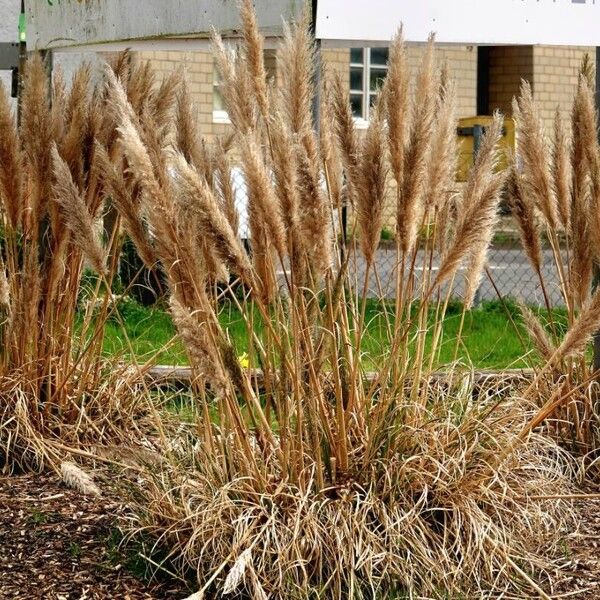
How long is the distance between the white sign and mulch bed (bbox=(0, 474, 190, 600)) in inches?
73.8

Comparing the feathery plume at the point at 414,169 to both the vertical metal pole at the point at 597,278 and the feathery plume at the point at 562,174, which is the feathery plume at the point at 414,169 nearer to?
the feathery plume at the point at 562,174

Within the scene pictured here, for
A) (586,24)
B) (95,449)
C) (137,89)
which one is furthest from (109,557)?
(586,24)

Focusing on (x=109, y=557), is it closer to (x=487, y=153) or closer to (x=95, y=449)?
(x=95, y=449)

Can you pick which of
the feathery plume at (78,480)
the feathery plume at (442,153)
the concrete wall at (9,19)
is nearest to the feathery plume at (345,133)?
the feathery plume at (442,153)

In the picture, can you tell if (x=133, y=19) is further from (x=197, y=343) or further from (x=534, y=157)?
(x=197, y=343)

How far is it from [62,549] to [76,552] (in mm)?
72

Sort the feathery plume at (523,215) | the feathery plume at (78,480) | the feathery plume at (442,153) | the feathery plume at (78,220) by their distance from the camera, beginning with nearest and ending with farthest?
the feathery plume at (442,153), the feathery plume at (78,220), the feathery plume at (78,480), the feathery plume at (523,215)

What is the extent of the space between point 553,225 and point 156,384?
182cm

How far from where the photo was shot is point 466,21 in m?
5.25

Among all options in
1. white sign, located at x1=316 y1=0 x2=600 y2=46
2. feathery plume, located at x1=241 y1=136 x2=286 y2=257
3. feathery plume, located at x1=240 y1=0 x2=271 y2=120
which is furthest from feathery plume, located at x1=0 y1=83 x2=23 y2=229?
feathery plume, located at x1=241 y1=136 x2=286 y2=257

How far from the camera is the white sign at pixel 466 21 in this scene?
5020 mm

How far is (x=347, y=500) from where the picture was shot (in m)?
3.99

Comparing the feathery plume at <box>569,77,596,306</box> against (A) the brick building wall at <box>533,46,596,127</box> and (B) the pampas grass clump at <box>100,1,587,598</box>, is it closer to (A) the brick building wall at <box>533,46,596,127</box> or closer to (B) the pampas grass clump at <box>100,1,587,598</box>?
(B) the pampas grass clump at <box>100,1,587,598</box>

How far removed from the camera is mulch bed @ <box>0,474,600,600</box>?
404cm
